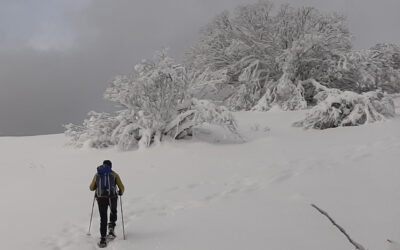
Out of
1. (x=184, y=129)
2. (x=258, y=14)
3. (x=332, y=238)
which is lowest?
(x=332, y=238)

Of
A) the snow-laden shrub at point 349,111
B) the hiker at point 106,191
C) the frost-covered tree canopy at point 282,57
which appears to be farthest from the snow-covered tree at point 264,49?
the hiker at point 106,191

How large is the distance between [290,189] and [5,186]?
24.5 feet

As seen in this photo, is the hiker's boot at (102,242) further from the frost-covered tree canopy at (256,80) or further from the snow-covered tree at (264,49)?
the snow-covered tree at (264,49)

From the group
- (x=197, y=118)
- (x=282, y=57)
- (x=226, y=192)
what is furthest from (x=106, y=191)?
(x=282, y=57)

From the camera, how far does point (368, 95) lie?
1452 centimetres

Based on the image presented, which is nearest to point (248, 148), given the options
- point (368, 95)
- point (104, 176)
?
point (368, 95)

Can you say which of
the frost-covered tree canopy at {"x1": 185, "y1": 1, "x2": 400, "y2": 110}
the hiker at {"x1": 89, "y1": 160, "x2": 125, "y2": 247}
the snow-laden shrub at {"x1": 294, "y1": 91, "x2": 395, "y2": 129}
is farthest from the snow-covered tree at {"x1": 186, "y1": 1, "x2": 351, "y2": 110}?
the hiker at {"x1": 89, "y1": 160, "x2": 125, "y2": 247}

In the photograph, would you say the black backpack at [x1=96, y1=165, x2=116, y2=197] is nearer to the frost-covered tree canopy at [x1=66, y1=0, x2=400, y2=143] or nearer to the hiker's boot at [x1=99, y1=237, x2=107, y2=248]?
the hiker's boot at [x1=99, y1=237, x2=107, y2=248]

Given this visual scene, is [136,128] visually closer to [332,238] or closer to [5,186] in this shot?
[5,186]

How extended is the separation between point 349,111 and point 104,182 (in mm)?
10630

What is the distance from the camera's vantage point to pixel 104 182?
675 cm

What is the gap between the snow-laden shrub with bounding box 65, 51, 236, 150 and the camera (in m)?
13.2

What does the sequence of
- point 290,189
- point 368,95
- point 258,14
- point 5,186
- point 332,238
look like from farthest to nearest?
point 258,14 → point 368,95 → point 5,186 → point 290,189 → point 332,238

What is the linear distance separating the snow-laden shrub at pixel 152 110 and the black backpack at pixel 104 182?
626 cm
